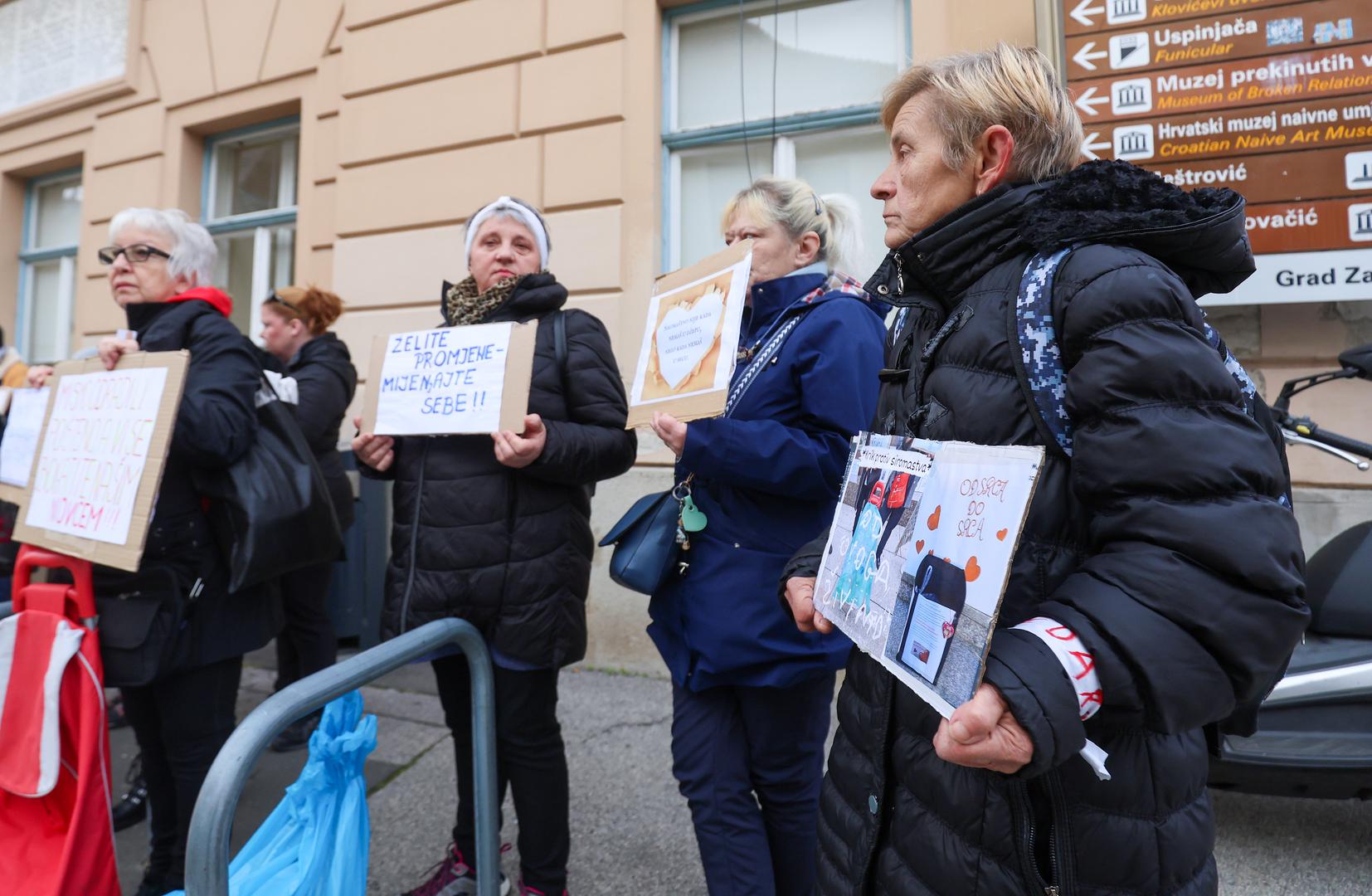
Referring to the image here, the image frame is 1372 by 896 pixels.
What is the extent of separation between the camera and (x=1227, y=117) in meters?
3.38

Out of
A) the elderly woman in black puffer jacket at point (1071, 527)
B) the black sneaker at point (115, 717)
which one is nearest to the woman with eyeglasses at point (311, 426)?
the black sneaker at point (115, 717)

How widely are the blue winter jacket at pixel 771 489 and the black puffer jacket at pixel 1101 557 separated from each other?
503 millimetres

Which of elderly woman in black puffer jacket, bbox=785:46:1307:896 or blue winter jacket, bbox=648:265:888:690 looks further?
blue winter jacket, bbox=648:265:888:690

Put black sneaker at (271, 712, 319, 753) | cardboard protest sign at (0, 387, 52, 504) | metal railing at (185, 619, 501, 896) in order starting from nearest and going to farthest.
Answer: metal railing at (185, 619, 501, 896) → cardboard protest sign at (0, 387, 52, 504) → black sneaker at (271, 712, 319, 753)

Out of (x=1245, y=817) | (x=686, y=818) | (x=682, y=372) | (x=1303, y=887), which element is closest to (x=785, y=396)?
(x=682, y=372)

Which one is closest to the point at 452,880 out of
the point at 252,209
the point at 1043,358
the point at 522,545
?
the point at 522,545

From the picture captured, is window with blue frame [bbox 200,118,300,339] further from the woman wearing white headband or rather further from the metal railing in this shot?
the metal railing

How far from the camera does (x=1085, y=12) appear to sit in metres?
3.62

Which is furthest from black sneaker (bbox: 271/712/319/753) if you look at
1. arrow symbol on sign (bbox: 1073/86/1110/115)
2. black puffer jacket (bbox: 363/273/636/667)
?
arrow symbol on sign (bbox: 1073/86/1110/115)

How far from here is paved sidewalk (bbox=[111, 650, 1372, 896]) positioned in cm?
242

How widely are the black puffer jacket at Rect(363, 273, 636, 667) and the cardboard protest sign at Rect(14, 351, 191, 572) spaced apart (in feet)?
1.92

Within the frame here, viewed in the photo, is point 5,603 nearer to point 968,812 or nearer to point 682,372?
point 682,372

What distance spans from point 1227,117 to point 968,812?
3.51 metres

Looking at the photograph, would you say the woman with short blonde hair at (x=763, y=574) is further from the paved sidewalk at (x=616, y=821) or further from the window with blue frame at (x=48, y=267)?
the window with blue frame at (x=48, y=267)
